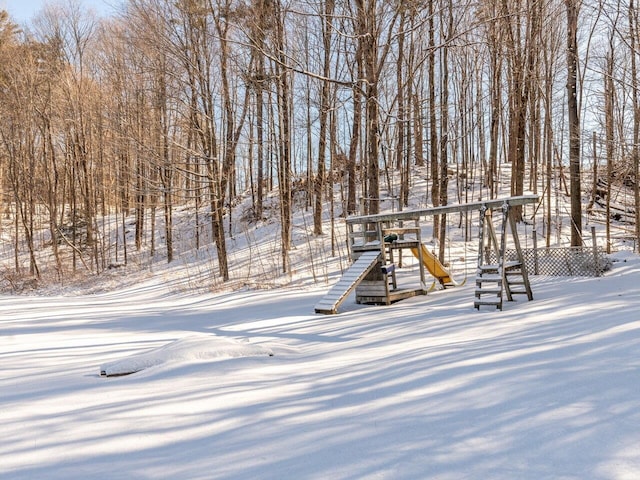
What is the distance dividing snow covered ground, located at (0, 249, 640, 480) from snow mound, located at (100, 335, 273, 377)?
2 cm

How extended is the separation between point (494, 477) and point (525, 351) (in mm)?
2378

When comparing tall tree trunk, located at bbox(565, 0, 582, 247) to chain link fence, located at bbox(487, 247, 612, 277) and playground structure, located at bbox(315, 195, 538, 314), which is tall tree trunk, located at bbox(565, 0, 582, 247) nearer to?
chain link fence, located at bbox(487, 247, 612, 277)

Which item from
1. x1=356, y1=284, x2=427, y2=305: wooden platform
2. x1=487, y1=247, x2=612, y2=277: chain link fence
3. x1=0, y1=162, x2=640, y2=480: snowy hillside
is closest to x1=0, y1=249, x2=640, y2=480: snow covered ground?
x1=0, y1=162, x2=640, y2=480: snowy hillside

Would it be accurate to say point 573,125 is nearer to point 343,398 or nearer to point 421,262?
point 421,262

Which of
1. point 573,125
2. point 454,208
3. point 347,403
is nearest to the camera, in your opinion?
point 347,403

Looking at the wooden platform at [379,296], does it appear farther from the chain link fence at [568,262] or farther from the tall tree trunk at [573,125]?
the tall tree trunk at [573,125]

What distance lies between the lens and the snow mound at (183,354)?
443 cm

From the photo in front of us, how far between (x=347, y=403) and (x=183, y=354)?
196 centimetres

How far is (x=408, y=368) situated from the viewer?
13.2ft

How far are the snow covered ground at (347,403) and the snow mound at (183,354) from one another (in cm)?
2

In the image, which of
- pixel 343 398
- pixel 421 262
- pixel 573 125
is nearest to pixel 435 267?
pixel 421 262

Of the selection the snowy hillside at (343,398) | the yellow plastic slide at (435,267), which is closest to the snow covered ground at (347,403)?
the snowy hillside at (343,398)

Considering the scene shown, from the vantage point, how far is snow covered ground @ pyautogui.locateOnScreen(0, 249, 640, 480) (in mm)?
2438

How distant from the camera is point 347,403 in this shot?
3344 mm
